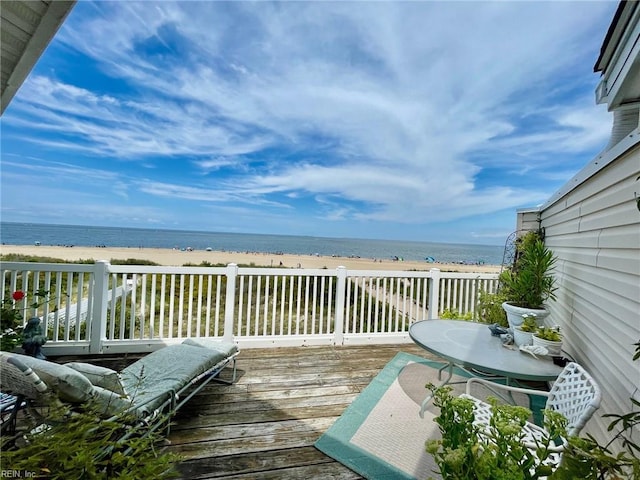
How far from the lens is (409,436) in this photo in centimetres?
232

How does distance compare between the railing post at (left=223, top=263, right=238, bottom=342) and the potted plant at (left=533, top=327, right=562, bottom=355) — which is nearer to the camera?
the potted plant at (left=533, top=327, right=562, bottom=355)

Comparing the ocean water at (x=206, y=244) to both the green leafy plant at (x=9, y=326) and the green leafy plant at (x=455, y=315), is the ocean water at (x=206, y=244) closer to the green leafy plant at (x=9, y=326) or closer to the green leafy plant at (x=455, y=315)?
the green leafy plant at (x=455, y=315)

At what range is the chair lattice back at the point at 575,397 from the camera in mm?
1501

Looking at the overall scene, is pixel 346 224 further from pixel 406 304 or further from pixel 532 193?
pixel 406 304

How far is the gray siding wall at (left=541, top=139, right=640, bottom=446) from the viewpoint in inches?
61.9

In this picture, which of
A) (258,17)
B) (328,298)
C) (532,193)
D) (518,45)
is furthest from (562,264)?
(532,193)

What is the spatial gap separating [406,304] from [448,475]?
3.88 metres

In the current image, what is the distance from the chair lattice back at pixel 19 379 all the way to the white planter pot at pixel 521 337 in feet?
11.5

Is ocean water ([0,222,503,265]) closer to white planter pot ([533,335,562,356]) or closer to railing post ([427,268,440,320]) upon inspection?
railing post ([427,268,440,320])

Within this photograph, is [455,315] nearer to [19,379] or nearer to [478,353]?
[478,353]

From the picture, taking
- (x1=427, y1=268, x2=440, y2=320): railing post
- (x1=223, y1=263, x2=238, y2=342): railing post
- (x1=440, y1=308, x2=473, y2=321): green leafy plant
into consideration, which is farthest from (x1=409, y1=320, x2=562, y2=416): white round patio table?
(x1=223, y1=263, x2=238, y2=342): railing post

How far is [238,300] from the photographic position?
438 centimetres

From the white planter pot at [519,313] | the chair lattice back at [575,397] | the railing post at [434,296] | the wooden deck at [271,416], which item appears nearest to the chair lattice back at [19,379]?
the wooden deck at [271,416]

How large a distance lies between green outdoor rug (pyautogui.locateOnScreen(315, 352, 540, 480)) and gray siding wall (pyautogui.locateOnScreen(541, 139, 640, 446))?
1.12 metres
